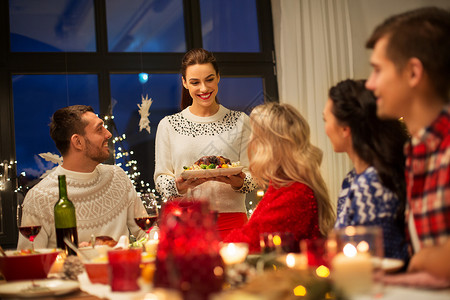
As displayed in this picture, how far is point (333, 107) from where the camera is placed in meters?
1.78

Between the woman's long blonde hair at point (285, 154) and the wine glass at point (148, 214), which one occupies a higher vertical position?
the woman's long blonde hair at point (285, 154)

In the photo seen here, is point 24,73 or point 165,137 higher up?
point 24,73

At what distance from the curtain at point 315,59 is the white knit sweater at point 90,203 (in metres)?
2.22

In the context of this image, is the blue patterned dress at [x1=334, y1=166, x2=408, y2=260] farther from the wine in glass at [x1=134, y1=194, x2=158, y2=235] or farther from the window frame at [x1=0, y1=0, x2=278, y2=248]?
the window frame at [x1=0, y1=0, x2=278, y2=248]

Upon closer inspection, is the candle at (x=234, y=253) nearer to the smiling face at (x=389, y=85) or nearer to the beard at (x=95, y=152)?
the smiling face at (x=389, y=85)

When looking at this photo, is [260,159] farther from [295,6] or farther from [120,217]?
[295,6]

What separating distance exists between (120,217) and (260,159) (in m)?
0.97

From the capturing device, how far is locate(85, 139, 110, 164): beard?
281 cm

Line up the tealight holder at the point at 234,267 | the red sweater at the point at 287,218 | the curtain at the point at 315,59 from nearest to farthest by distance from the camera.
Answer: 1. the tealight holder at the point at 234,267
2. the red sweater at the point at 287,218
3. the curtain at the point at 315,59

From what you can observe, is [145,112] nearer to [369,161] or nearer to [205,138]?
[205,138]

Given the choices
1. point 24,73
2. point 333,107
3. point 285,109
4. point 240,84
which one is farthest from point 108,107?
point 333,107

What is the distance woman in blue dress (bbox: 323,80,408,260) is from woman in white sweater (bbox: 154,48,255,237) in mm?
1223

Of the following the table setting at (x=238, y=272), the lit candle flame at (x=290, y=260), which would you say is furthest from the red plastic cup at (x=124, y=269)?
the lit candle flame at (x=290, y=260)

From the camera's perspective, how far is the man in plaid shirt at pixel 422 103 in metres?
1.21
